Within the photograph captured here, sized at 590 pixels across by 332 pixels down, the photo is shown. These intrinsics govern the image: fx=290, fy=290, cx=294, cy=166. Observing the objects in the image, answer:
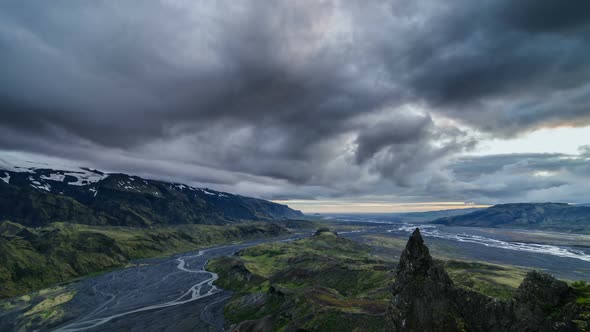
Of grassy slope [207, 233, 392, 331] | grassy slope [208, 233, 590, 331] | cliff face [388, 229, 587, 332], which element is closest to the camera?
cliff face [388, 229, 587, 332]

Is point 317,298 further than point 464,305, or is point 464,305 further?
point 317,298

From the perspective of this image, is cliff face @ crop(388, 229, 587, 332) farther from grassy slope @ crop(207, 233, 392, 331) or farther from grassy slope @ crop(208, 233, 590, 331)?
grassy slope @ crop(207, 233, 392, 331)

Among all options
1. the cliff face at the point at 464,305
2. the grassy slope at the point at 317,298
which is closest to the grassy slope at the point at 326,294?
the grassy slope at the point at 317,298

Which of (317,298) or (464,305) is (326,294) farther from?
(464,305)

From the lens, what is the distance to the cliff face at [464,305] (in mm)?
33312

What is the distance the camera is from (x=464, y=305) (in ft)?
134

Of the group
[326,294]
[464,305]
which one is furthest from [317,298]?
[464,305]

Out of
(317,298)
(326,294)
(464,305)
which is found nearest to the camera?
(464,305)

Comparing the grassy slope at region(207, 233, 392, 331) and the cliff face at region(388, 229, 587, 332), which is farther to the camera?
the grassy slope at region(207, 233, 392, 331)

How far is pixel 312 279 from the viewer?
154 m

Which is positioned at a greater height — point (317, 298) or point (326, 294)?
point (317, 298)

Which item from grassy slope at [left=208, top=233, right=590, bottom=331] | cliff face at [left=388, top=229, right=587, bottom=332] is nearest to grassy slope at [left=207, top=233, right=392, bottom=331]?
grassy slope at [left=208, top=233, right=590, bottom=331]

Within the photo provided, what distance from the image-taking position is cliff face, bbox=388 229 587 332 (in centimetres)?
3331

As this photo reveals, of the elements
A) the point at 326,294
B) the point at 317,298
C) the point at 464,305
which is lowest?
the point at 326,294
